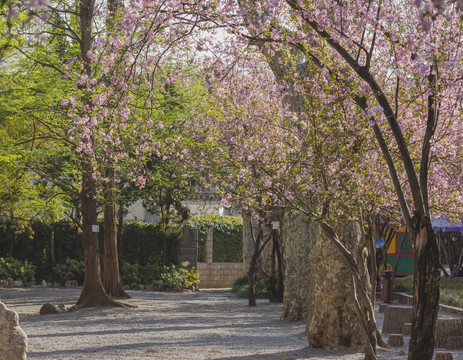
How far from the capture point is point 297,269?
13.5m

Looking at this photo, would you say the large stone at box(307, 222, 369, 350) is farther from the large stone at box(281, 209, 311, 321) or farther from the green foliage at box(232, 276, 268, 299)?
the green foliage at box(232, 276, 268, 299)

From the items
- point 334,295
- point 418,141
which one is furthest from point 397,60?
point 334,295

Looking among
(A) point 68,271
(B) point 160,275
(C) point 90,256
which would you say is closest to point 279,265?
(C) point 90,256

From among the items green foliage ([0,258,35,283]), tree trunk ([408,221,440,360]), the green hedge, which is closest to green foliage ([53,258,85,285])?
the green hedge

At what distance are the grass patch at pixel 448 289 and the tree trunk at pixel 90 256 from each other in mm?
7694

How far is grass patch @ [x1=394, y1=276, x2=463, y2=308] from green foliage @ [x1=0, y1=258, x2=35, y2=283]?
12061mm

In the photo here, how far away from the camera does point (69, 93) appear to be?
13758 millimetres

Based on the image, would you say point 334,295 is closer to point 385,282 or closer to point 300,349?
point 300,349

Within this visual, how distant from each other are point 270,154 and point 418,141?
72.6 inches

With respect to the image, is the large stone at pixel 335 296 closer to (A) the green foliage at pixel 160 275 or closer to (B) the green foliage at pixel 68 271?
(A) the green foliage at pixel 160 275

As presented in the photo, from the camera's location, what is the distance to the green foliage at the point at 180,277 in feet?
75.1

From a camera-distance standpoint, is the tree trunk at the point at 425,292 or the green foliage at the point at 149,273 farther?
the green foliage at the point at 149,273

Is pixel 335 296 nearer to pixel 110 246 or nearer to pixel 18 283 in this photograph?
pixel 110 246

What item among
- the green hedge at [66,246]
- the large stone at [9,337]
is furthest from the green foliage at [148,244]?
the large stone at [9,337]
